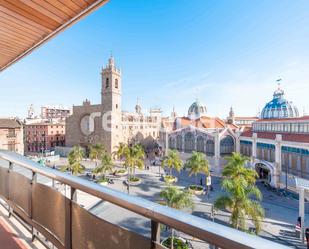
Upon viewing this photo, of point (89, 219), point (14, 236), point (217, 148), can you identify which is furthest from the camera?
point (217, 148)

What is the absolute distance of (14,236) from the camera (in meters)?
2.48

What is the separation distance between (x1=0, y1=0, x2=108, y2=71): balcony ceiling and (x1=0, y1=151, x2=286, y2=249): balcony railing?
2.08 meters

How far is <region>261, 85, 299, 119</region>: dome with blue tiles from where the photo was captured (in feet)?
103

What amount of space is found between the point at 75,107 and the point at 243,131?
33.5 meters

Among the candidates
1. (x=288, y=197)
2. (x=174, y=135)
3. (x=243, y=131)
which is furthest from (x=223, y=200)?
(x=174, y=135)

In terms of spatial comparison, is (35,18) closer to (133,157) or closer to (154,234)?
(154,234)

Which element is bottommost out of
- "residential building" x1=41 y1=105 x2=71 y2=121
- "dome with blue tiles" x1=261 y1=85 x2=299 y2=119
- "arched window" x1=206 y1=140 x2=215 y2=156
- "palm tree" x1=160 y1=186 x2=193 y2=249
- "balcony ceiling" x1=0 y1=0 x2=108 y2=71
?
"palm tree" x1=160 y1=186 x2=193 y2=249

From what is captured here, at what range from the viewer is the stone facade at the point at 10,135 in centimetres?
2655

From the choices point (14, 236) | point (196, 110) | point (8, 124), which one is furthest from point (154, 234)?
point (196, 110)

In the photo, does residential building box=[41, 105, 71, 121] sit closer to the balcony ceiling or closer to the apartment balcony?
the apartment balcony

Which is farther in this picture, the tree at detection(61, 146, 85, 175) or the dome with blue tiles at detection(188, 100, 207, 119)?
the dome with blue tiles at detection(188, 100, 207, 119)

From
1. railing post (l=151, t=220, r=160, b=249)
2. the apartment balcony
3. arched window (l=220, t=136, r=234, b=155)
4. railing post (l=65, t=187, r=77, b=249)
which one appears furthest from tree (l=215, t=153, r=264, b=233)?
the apartment balcony

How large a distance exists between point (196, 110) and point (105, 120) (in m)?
24.0

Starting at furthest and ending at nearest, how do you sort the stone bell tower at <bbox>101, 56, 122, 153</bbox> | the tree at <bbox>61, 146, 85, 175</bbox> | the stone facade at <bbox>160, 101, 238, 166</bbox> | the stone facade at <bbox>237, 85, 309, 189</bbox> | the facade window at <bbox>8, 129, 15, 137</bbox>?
the stone bell tower at <bbox>101, 56, 122, 153</bbox>, the stone facade at <bbox>160, 101, 238, 166</bbox>, the facade window at <bbox>8, 129, 15, 137</bbox>, the tree at <bbox>61, 146, 85, 175</bbox>, the stone facade at <bbox>237, 85, 309, 189</bbox>
